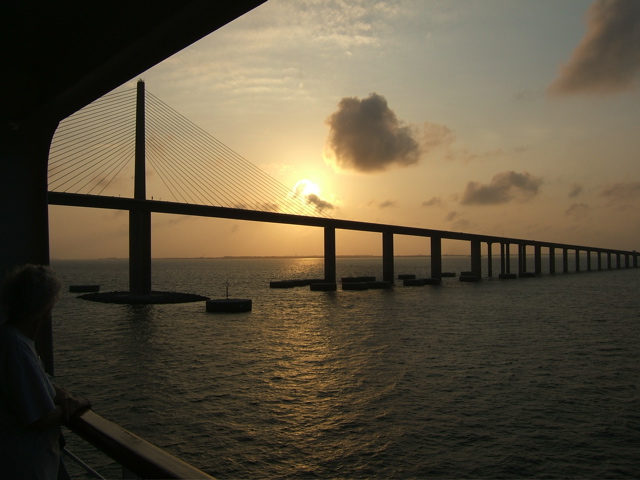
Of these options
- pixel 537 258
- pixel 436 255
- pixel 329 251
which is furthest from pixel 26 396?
pixel 537 258

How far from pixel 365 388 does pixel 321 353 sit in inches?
308

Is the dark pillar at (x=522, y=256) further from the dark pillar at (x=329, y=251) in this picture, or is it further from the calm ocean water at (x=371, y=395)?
the calm ocean water at (x=371, y=395)

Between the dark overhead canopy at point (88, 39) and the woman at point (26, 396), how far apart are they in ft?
5.75

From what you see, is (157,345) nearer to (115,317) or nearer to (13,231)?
(115,317)

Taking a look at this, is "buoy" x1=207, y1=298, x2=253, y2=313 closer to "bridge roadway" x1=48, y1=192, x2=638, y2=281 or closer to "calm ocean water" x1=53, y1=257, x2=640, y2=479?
"calm ocean water" x1=53, y1=257, x2=640, y2=479

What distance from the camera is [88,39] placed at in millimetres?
3771

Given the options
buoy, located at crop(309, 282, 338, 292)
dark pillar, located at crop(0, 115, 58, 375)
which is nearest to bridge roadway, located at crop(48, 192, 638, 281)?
buoy, located at crop(309, 282, 338, 292)

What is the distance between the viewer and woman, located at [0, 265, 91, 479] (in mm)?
2670

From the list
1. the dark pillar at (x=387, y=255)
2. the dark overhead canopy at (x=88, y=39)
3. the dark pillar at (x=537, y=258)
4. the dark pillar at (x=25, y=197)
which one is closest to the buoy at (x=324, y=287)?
the dark pillar at (x=387, y=255)

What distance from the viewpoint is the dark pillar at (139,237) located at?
55500mm

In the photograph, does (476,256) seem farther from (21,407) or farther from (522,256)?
(21,407)

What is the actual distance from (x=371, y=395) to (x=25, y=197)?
14.2 meters

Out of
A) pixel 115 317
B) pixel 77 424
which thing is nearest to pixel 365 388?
pixel 77 424

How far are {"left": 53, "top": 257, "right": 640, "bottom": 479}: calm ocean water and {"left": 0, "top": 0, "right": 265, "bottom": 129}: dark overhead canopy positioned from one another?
928 centimetres
